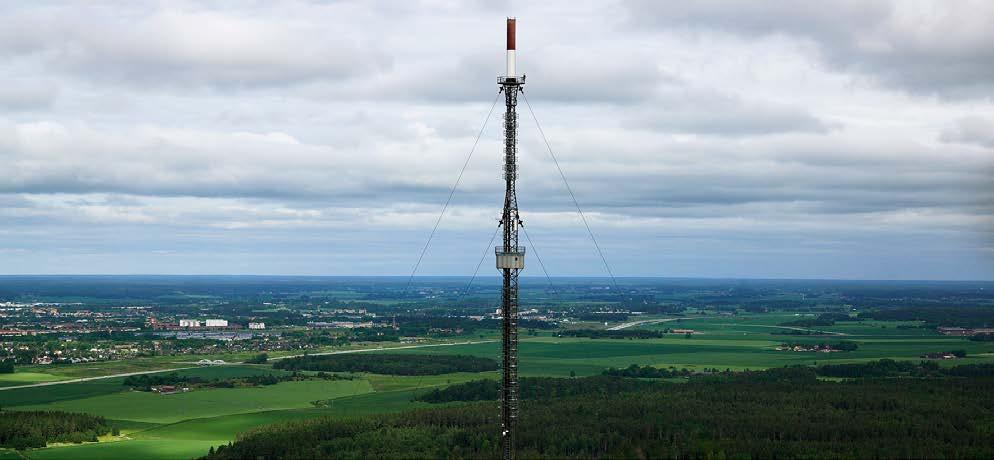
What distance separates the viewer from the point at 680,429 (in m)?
116

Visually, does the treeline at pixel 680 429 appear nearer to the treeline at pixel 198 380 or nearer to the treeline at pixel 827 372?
the treeline at pixel 827 372

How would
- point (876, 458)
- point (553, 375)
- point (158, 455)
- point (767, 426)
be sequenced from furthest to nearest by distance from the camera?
point (553, 375) < point (767, 426) < point (158, 455) < point (876, 458)

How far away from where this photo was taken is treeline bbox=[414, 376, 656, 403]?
157 metres

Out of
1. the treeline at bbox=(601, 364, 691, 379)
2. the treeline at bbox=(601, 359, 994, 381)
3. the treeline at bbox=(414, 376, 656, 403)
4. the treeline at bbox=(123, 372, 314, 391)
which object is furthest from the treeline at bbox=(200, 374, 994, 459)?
the treeline at bbox=(123, 372, 314, 391)

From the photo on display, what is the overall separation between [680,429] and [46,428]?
7044cm

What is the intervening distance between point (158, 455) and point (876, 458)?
70.2 meters

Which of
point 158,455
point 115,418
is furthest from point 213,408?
point 158,455

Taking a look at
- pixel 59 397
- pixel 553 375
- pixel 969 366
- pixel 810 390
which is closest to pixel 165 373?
pixel 59 397

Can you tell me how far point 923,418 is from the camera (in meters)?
124

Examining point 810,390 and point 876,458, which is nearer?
point 876,458

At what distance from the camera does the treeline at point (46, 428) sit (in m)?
118

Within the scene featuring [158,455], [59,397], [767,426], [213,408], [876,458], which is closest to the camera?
[876,458]

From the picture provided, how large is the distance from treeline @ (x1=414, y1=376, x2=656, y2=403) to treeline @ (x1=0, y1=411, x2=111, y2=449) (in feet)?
152

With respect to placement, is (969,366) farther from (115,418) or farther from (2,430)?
(2,430)
